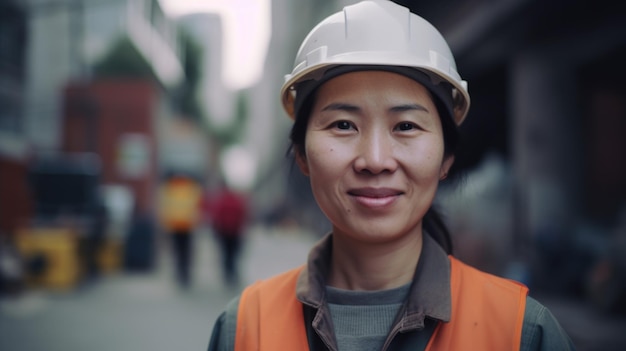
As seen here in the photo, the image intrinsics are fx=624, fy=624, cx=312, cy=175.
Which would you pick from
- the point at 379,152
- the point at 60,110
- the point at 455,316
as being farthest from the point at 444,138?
the point at 60,110

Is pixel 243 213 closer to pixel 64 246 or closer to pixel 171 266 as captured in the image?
pixel 64 246

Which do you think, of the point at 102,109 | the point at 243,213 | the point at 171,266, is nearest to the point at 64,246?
the point at 243,213

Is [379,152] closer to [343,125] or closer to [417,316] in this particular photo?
[343,125]

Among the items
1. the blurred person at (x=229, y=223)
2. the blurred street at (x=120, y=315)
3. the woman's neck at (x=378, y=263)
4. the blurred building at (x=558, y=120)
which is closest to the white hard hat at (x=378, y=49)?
the woman's neck at (x=378, y=263)

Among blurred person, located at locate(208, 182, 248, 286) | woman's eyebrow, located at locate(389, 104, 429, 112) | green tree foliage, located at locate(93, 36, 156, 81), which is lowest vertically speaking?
blurred person, located at locate(208, 182, 248, 286)

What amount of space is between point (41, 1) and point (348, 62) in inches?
895

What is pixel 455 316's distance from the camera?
167 cm

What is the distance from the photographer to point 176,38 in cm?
4628

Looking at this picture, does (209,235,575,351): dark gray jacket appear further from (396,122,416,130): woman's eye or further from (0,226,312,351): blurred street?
(0,226,312,351): blurred street

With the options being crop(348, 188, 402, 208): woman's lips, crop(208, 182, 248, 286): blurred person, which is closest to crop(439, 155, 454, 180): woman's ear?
crop(348, 188, 402, 208): woman's lips

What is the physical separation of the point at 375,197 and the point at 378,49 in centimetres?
41

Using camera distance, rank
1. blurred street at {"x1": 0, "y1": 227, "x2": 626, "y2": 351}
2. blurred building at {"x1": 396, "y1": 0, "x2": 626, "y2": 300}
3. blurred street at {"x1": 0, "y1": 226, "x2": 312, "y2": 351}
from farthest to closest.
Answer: blurred building at {"x1": 396, "y1": 0, "x2": 626, "y2": 300}
blurred street at {"x1": 0, "y1": 226, "x2": 312, "y2": 351}
blurred street at {"x1": 0, "y1": 227, "x2": 626, "y2": 351}

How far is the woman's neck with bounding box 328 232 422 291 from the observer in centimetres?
182

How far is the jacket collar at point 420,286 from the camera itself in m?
1.64
